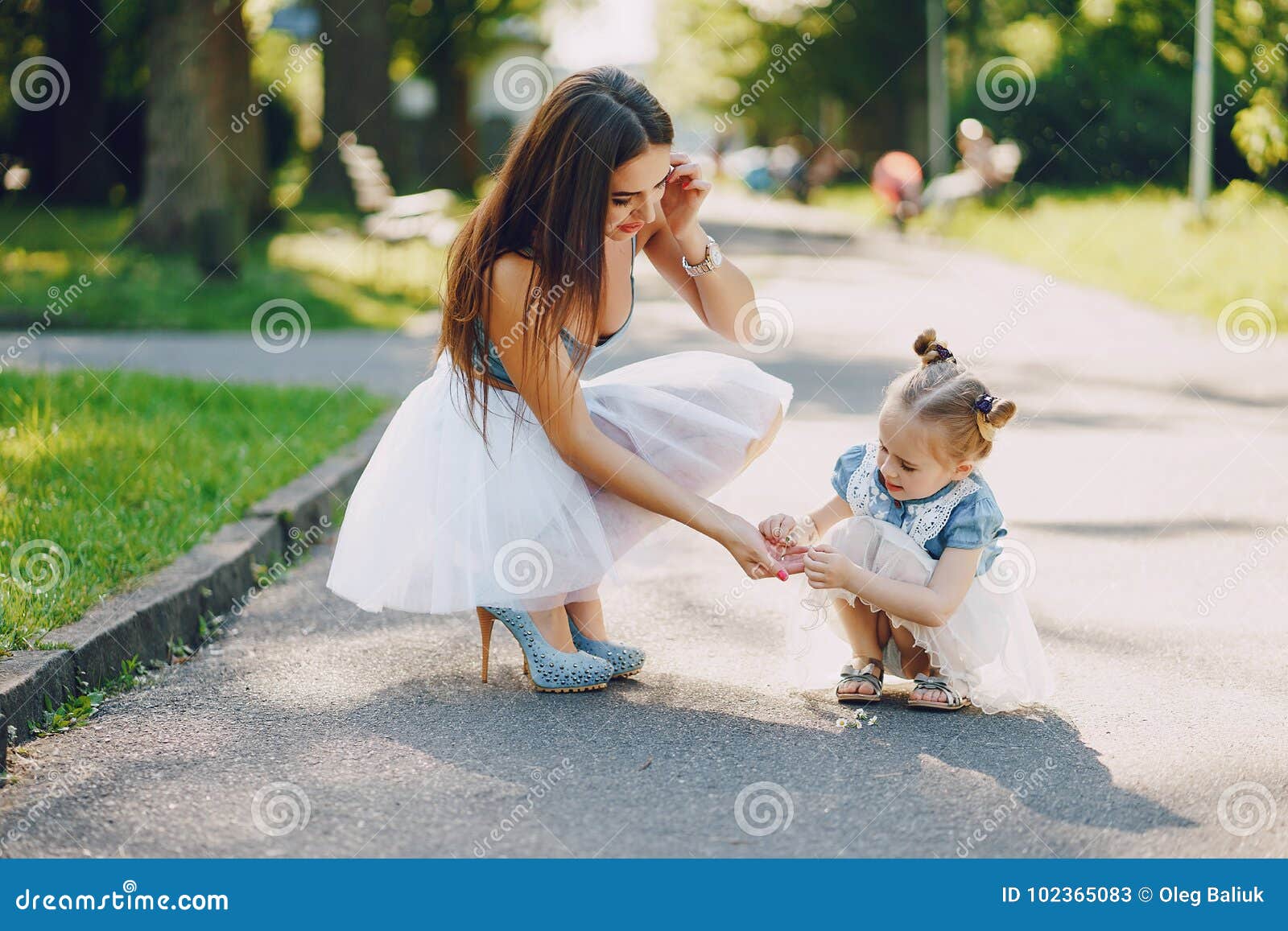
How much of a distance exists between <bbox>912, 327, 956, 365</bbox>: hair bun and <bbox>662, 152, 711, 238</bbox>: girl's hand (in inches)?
29.1

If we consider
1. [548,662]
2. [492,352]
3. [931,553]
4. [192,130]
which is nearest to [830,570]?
[931,553]

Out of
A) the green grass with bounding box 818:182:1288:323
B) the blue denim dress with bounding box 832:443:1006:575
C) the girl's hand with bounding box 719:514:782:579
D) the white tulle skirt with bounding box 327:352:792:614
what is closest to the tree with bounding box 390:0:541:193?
the green grass with bounding box 818:182:1288:323

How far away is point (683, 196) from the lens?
→ 3982 millimetres

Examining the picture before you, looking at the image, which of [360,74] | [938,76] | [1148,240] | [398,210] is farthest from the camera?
[938,76]

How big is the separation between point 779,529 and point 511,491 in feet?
2.34

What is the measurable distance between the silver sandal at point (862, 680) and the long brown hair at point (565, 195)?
1.14 metres

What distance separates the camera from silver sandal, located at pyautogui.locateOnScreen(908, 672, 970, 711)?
3.61m

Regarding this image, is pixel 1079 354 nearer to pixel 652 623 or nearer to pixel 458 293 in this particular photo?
pixel 652 623

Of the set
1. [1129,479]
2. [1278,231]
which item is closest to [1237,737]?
[1129,479]

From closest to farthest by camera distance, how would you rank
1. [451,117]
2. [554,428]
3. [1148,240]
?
[554,428]
[1148,240]
[451,117]

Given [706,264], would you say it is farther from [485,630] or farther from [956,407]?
[485,630]
